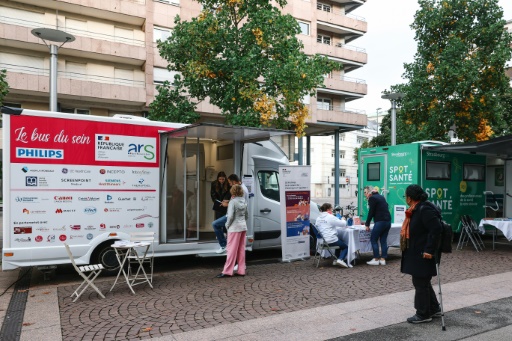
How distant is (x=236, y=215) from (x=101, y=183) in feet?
8.11

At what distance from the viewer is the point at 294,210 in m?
9.13

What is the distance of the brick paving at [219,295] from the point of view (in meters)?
5.04

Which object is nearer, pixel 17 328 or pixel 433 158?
pixel 17 328

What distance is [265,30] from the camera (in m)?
11.5

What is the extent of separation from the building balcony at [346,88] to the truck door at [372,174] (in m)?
17.7

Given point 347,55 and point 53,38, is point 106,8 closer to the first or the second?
point 53,38

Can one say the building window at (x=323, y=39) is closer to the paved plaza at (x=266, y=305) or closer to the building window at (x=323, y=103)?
the building window at (x=323, y=103)

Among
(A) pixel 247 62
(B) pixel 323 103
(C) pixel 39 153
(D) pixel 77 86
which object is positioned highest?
(B) pixel 323 103

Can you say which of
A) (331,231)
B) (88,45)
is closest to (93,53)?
(88,45)

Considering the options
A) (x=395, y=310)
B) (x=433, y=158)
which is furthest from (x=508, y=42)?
(x=395, y=310)

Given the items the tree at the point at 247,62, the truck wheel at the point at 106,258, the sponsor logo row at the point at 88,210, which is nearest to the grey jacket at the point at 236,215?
the sponsor logo row at the point at 88,210

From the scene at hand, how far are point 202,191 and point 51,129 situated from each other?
3828 mm

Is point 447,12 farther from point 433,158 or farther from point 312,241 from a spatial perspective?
point 312,241

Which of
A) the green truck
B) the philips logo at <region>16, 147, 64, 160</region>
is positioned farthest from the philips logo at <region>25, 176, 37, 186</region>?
the green truck
